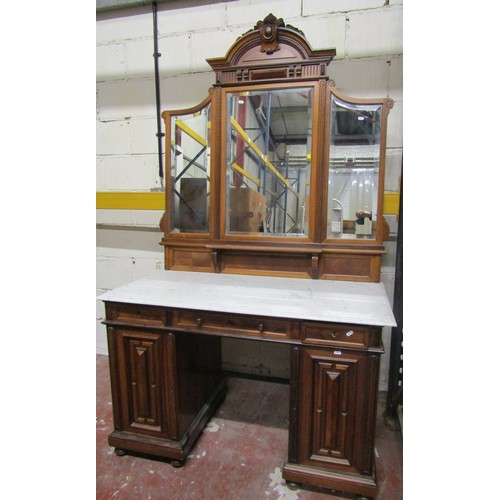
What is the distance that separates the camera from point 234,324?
1.14 metres

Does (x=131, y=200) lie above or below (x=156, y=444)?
above

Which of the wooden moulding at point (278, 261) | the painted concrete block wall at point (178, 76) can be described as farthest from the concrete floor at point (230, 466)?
the wooden moulding at point (278, 261)

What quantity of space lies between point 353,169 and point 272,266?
59cm

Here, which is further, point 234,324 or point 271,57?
point 271,57

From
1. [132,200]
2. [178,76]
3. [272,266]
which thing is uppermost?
[178,76]

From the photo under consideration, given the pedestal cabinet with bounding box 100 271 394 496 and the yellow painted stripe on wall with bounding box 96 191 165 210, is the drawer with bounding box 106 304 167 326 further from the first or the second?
the yellow painted stripe on wall with bounding box 96 191 165 210

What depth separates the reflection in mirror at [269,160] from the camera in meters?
1.44

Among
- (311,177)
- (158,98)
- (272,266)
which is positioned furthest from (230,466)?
(158,98)

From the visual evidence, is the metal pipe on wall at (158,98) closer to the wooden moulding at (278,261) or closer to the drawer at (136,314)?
the wooden moulding at (278,261)

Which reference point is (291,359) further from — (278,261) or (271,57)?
(271,57)

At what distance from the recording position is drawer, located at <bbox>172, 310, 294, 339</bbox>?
111 cm

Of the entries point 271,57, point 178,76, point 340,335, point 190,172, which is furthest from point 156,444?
point 178,76

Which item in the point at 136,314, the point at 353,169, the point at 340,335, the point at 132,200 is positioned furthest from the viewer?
the point at 132,200

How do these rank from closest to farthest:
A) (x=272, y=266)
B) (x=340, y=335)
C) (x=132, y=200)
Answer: (x=340, y=335) < (x=272, y=266) < (x=132, y=200)
